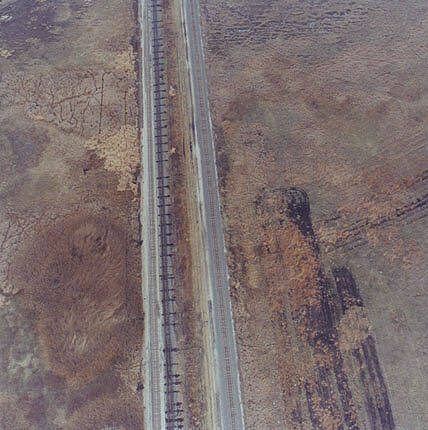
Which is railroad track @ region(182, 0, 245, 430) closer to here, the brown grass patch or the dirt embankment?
the dirt embankment

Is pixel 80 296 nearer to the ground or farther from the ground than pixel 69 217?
nearer to the ground

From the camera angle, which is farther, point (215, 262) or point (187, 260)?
point (187, 260)

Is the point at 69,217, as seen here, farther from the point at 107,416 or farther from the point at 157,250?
the point at 107,416

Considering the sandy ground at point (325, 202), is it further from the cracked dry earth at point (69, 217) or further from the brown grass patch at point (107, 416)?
the cracked dry earth at point (69, 217)

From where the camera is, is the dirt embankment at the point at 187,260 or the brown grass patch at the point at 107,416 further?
the dirt embankment at the point at 187,260

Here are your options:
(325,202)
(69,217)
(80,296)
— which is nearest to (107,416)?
(80,296)

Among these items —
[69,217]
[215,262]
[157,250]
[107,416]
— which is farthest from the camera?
[69,217]

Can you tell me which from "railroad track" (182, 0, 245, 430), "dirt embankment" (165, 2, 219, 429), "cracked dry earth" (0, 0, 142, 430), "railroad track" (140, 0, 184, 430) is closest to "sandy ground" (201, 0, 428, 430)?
"railroad track" (182, 0, 245, 430)

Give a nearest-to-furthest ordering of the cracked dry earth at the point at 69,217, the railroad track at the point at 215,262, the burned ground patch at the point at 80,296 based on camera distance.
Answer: the railroad track at the point at 215,262, the cracked dry earth at the point at 69,217, the burned ground patch at the point at 80,296

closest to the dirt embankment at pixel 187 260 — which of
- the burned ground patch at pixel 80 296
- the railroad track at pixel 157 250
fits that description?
the railroad track at pixel 157 250
